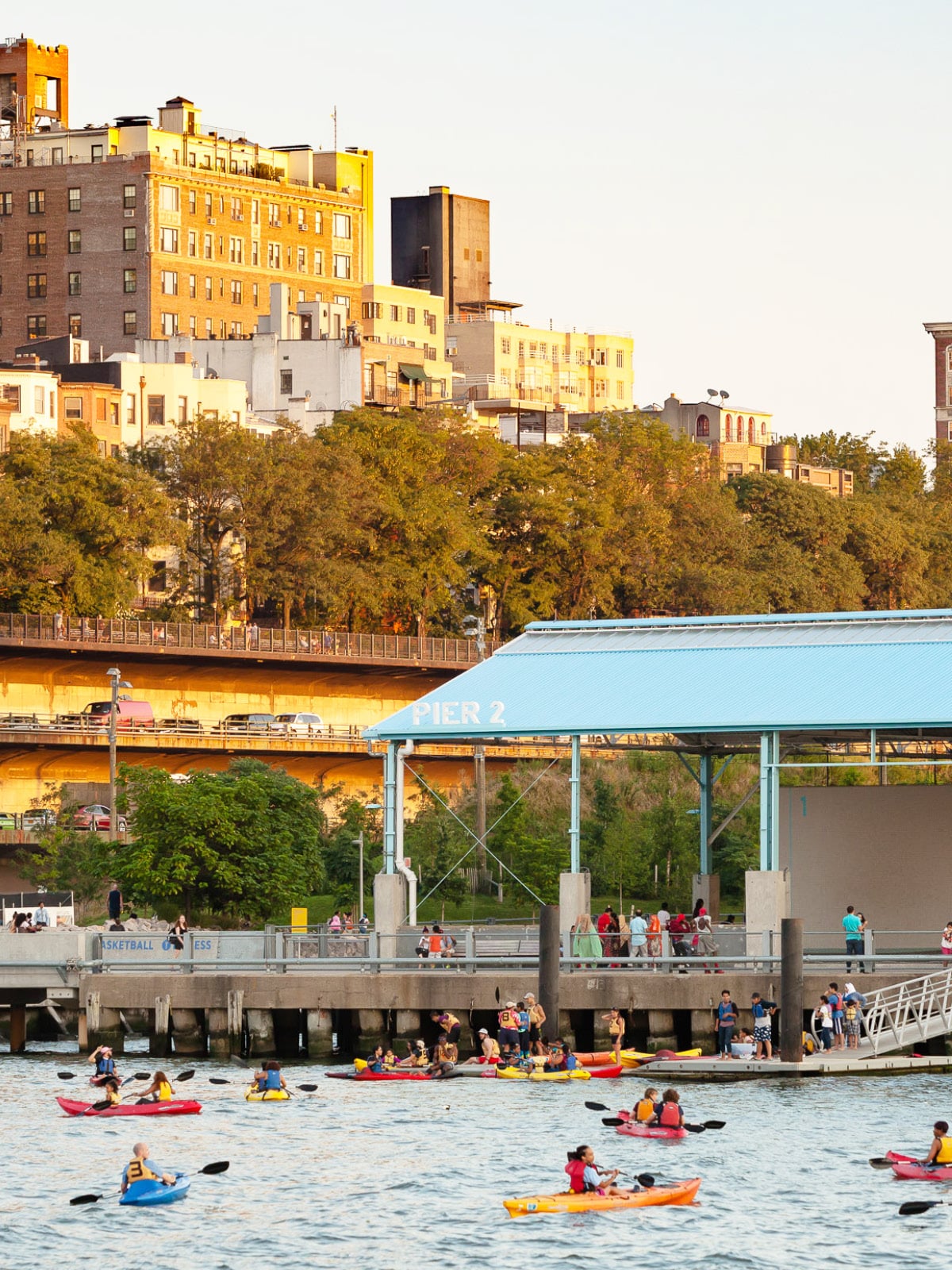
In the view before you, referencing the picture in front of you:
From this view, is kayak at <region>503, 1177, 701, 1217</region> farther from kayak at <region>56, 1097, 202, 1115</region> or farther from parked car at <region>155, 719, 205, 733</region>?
parked car at <region>155, 719, 205, 733</region>

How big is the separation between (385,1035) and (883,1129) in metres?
13.1

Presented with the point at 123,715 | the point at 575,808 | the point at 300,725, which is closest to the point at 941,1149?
the point at 575,808

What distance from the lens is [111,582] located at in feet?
394

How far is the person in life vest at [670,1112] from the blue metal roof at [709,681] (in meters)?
12.9

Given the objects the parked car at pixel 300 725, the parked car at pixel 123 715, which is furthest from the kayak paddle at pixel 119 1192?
the parked car at pixel 300 725

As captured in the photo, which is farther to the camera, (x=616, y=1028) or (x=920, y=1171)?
(x=616, y=1028)

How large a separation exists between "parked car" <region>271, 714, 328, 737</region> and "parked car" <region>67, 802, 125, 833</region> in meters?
17.8

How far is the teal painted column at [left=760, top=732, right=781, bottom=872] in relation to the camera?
59.5 m

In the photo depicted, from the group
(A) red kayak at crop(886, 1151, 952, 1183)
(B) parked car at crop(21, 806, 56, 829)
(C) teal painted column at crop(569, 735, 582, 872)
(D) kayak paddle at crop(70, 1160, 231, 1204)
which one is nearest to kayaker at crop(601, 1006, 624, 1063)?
(C) teal painted column at crop(569, 735, 582, 872)

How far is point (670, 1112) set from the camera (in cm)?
4888

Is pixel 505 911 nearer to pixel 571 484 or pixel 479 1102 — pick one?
pixel 479 1102

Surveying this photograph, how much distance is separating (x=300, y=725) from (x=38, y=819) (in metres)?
20.7

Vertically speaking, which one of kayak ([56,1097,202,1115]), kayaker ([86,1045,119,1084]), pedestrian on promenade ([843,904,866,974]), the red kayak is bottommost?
the red kayak

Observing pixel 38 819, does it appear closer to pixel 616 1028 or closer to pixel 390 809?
pixel 390 809
